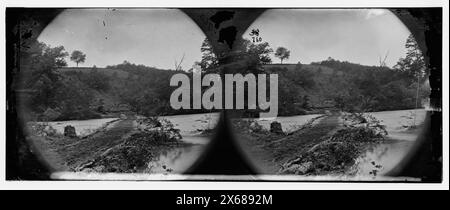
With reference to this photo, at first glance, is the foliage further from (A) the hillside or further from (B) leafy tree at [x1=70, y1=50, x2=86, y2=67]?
(B) leafy tree at [x1=70, y1=50, x2=86, y2=67]

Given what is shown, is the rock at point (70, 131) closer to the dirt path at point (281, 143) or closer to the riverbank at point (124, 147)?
the riverbank at point (124, 147)

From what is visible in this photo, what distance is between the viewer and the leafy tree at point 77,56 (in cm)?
385

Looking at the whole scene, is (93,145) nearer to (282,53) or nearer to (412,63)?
(282,53)

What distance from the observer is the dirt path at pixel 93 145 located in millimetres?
3869

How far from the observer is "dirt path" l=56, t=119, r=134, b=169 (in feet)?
12.7

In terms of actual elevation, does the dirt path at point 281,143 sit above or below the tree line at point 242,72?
below

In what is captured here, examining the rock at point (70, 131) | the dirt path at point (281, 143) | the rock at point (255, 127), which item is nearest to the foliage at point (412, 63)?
the dirt path at point (281, 143)

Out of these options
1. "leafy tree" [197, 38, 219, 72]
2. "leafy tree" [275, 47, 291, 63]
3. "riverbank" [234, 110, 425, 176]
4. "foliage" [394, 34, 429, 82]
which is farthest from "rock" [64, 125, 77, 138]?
"foliage" [394, 34, 429, 82]

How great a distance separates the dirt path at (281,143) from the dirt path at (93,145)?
84 cm

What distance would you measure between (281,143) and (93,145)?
1328 mm

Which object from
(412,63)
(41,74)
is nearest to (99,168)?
(41,74)

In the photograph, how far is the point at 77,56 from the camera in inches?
152

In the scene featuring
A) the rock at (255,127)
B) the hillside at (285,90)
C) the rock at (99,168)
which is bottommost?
the rock at (99,168)

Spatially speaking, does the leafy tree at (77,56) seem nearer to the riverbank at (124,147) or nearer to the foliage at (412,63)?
the riverbank at (124,147)
